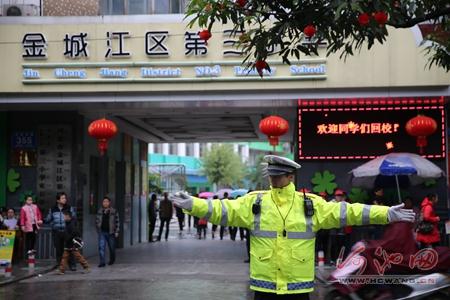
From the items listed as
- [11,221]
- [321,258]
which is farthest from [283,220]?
[11,221]

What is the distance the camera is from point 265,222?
4.54m

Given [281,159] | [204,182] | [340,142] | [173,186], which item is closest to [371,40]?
[281,159]

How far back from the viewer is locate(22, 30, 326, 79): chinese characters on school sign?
45.1 feet

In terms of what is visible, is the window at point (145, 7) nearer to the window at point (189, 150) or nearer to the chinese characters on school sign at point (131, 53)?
the chinese characters on school sign at point (131, 53)

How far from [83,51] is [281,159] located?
33.7ft

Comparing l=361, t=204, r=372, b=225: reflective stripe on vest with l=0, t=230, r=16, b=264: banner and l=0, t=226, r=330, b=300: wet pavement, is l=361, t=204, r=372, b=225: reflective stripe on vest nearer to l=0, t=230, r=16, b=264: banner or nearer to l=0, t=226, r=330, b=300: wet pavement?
l=0, t=226, r=330, b=300: wet pavement

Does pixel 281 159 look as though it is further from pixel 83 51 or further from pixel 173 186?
pixel 173 186

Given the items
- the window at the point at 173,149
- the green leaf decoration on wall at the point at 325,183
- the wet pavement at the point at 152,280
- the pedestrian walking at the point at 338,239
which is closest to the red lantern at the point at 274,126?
the pedestrian walking at the point at 338,239

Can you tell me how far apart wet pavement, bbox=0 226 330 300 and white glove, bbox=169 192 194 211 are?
19.6 ft

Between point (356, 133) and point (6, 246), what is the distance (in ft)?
Result: 26.4

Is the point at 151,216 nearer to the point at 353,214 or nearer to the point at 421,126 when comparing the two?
the point at 421,126

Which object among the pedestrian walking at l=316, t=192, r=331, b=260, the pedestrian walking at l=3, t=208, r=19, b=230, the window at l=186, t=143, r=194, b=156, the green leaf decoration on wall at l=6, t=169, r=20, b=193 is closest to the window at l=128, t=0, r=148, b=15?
the green leaf decoration on wall at l=6, t=169, r=20, b=193

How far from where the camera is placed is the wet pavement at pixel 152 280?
10555mm

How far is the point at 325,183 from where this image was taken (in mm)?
14766
